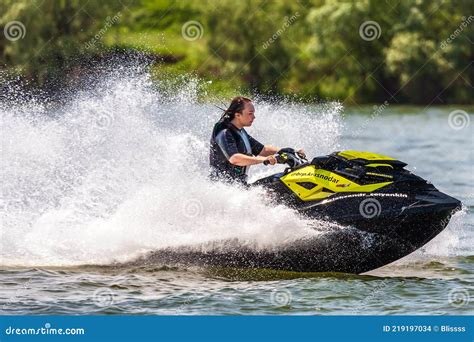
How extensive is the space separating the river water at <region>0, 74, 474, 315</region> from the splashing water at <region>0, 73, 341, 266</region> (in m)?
0.02

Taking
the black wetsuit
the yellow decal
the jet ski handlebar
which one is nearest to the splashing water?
the black wetsuit

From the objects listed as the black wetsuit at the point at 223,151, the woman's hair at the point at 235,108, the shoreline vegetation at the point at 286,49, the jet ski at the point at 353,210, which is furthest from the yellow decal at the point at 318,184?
the shoreline vegetation at the point at 286,49

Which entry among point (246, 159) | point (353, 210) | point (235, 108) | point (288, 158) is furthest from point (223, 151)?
point (353, 210)

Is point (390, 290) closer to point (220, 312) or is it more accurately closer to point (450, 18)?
point (220, 312)

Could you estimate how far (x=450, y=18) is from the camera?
34031 millimetres

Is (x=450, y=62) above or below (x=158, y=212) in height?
above

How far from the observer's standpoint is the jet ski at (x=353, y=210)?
847cm

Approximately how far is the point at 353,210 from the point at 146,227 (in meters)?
2.22

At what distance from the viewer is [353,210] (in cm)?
854

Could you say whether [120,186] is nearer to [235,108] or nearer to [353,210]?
[235,108]

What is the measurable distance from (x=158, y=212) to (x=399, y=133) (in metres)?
16.0

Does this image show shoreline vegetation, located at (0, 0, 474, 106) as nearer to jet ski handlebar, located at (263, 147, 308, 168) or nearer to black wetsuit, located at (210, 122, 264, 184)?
black wetsuit, located at (210, 122, 264, 184)

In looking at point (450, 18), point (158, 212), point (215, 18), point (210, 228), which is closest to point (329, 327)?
point (210, 228)

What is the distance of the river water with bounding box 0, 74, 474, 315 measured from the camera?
8.20 metres
